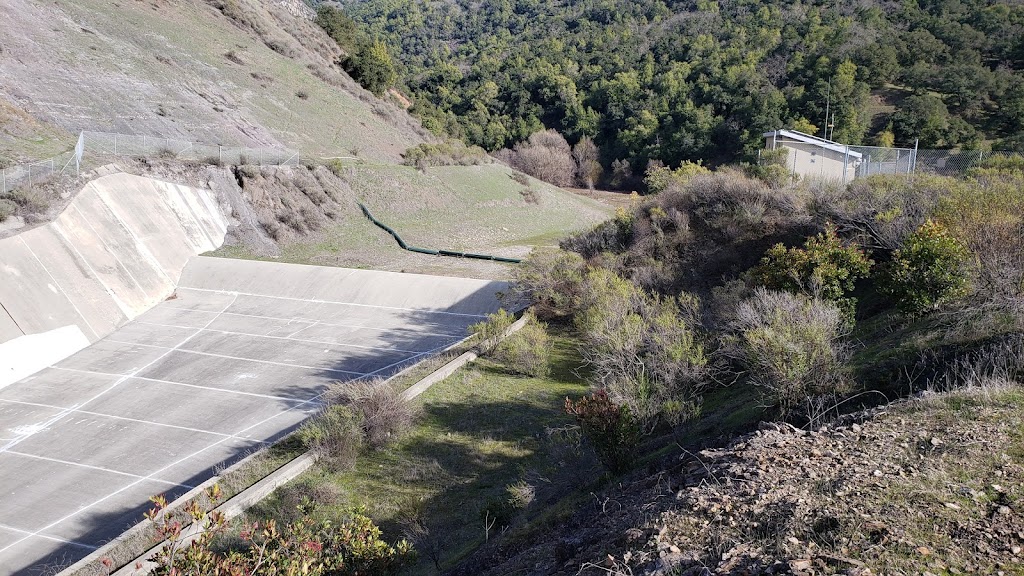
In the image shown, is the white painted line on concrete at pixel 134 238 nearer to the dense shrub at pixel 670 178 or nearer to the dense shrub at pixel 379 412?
the dense shrub at pixel 379 412

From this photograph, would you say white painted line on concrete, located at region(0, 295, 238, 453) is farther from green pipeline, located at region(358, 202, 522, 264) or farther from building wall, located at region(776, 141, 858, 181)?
building wall, located at region(776, 141, 858, 181)

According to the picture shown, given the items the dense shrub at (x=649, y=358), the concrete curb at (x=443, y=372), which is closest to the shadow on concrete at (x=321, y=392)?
the concrete curb at (x=443, y=372)

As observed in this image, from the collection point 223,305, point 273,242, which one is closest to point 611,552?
point 223,305

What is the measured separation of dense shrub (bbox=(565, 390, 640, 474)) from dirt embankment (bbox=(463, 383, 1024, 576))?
1344mm

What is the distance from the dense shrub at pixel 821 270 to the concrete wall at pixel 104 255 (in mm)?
17129

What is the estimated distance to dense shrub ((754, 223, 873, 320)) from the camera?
12969 millimetres

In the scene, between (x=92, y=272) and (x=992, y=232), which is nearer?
(x=992, y=232)

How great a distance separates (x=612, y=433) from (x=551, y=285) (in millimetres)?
10807

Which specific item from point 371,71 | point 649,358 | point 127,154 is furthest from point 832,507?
point 371,71

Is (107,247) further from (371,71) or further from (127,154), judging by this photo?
(371,71)

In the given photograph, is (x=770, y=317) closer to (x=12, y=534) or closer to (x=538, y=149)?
(x=12, y=534)

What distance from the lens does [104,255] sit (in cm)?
2058

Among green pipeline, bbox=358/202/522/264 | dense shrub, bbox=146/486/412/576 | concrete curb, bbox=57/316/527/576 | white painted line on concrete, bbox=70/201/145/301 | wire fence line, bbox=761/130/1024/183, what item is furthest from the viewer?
green pipeline, bbox=358/202/522/264

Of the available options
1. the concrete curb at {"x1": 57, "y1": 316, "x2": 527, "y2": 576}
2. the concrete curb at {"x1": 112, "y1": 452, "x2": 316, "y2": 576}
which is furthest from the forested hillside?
the concrete curb at {"x1": 57, "y1": 316, "x2": 527, "y2": 576}
